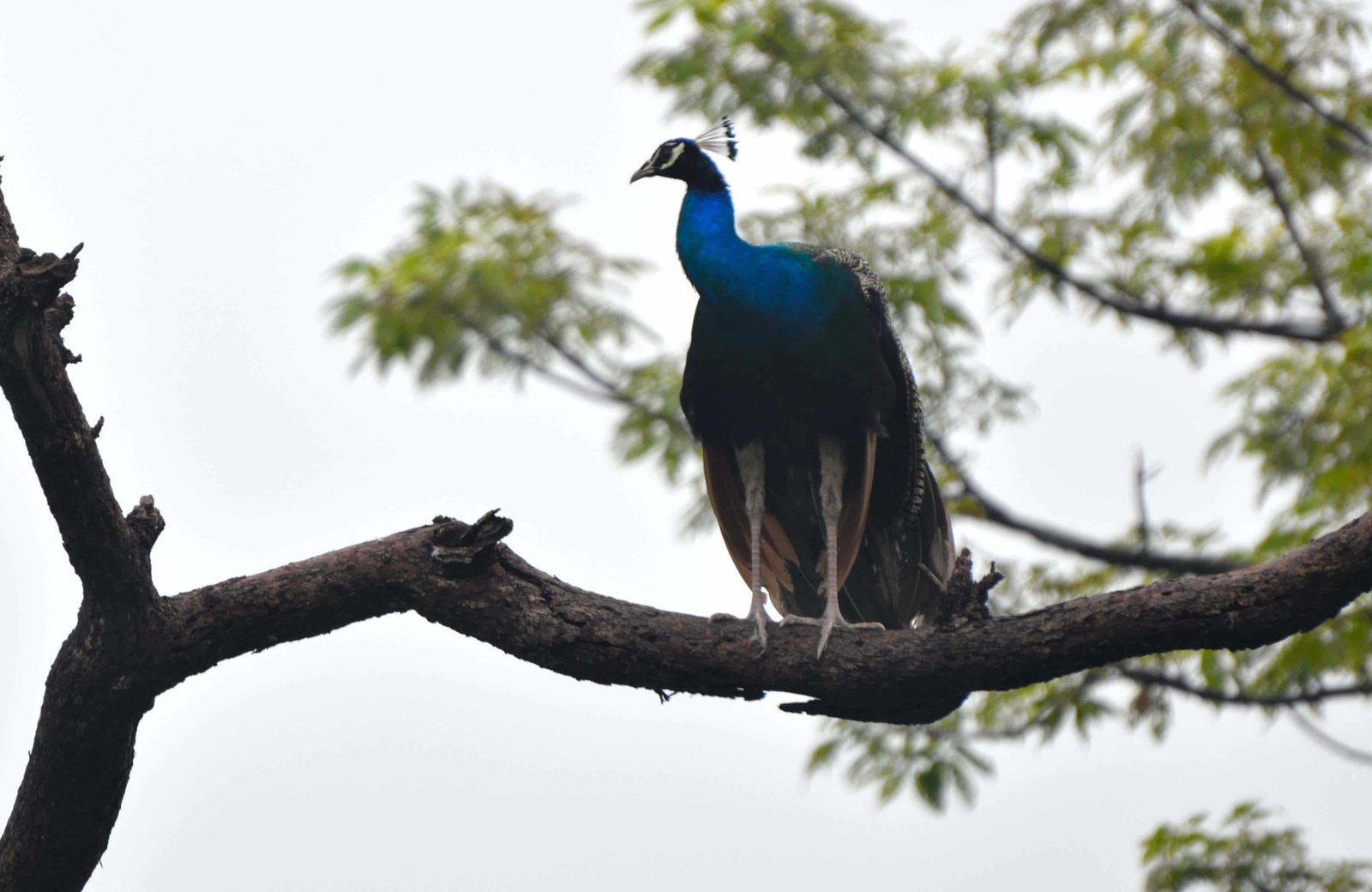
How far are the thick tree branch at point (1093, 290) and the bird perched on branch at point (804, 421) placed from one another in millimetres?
3299

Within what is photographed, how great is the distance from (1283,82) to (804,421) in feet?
15.1

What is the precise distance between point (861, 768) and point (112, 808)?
5.19 metres

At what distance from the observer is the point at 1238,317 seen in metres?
9.45

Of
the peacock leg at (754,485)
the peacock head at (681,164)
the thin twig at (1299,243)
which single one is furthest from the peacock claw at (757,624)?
the thin twig at (1299,243)

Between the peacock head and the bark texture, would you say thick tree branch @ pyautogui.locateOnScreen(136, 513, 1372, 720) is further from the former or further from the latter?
the peacock head

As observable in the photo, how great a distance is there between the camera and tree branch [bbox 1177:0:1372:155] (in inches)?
356

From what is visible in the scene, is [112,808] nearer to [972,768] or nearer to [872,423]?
[872,423]

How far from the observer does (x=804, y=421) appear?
6031 mm

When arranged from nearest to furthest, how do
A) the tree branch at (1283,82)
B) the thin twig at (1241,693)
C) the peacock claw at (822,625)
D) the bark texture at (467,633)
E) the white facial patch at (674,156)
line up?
the bark texture at (467,633) → the peacock claw at (822,625) → the white facial patch at (674,156) → the thin twig at (1241,693) → the tree branch at (1283,82)

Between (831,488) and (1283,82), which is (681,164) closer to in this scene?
(831,488)

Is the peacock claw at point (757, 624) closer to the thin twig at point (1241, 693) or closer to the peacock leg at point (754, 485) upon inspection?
the peacock leg at point (754, 485)

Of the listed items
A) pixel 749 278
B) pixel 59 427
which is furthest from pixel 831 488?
pixel 59 427

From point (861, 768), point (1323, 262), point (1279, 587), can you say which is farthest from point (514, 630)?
point (1323, 262)

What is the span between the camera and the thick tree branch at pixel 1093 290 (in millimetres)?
9273
